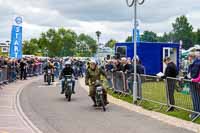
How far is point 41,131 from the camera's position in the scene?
12.3m

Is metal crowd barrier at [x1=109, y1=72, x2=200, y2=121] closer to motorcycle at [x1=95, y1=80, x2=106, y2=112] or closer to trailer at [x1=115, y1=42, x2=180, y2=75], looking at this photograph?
motorcycle at [x1=95, y1=80, x2=106, y2=112]

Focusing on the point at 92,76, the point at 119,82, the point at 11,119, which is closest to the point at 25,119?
the point at 11,119

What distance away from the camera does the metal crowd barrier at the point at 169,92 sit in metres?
14.4

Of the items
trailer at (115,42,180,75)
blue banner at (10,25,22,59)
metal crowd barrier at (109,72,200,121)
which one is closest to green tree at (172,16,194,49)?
trailer at (115,42,180,75)

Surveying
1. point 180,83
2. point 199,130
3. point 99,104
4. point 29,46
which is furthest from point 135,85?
point 29,46

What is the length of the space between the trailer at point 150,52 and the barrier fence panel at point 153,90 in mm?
16807

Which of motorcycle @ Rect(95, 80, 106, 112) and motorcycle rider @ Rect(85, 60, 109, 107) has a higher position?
motorcycle rider @ Rect(85, 60, 109, 107)

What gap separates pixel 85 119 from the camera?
14.8 metres

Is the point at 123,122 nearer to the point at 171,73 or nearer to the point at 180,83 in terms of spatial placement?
the point at 180,83

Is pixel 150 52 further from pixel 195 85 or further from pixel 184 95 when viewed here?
pixel 195 85

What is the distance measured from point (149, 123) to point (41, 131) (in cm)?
332

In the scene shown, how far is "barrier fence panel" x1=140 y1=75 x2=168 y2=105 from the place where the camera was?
16.9m

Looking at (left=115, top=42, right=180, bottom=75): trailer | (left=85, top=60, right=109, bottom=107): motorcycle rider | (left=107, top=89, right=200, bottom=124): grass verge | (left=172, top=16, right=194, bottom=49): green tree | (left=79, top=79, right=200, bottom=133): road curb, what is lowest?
(left=79, top=79, right=200, bottom=133): road curb

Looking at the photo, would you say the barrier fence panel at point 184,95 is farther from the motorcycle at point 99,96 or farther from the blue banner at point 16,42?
the blue banner at point 16,42
